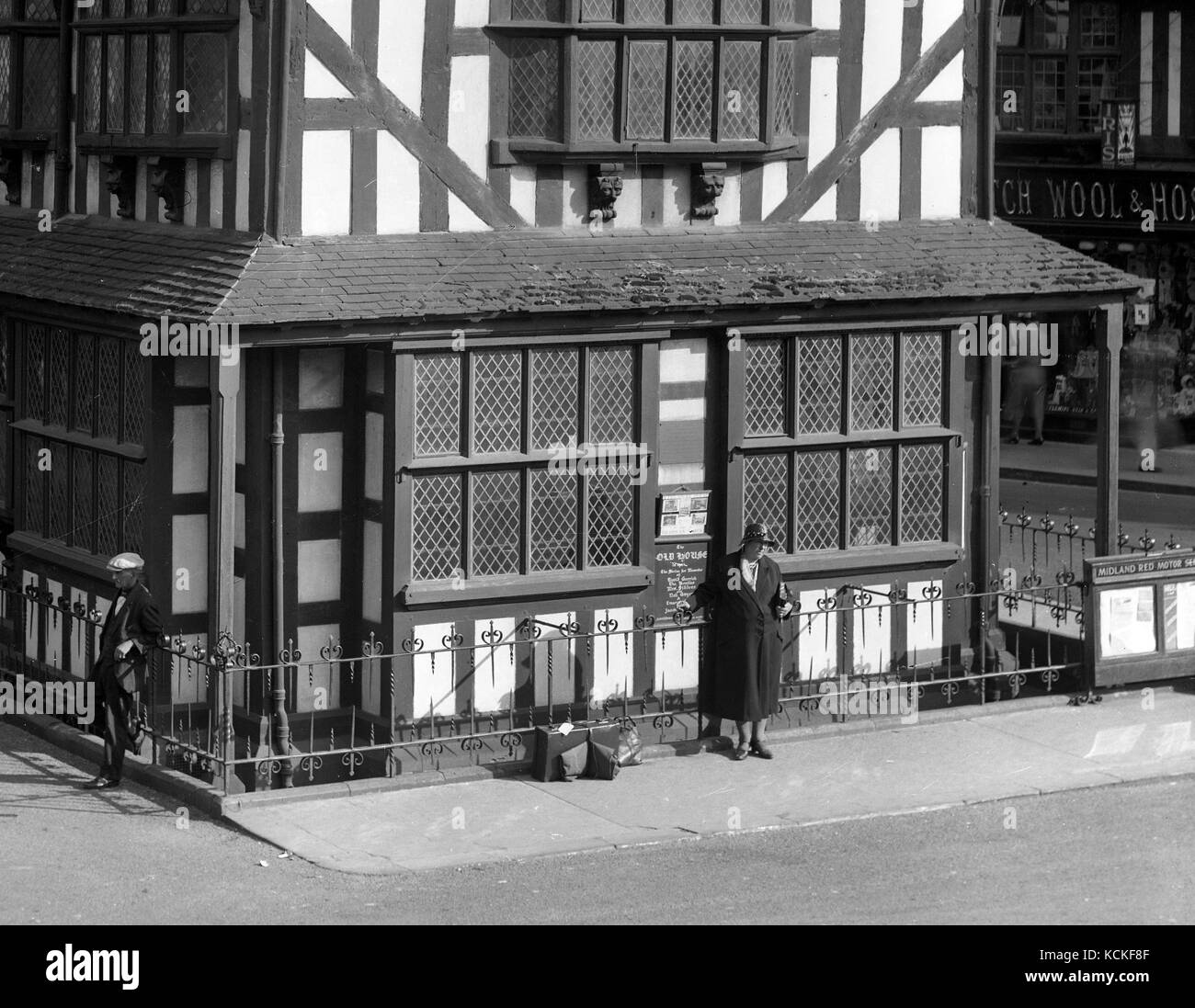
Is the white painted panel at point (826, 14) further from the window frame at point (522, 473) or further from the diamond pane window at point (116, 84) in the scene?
the diamond pane window at point (116, 84)

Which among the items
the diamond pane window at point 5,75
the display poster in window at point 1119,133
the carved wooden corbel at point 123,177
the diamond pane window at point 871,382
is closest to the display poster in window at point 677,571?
the diamond pane window at point 871,382

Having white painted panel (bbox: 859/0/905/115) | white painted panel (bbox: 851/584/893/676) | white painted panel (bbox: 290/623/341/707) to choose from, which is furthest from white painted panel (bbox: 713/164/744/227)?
white painted panel (bbox: 290/623/341/707)

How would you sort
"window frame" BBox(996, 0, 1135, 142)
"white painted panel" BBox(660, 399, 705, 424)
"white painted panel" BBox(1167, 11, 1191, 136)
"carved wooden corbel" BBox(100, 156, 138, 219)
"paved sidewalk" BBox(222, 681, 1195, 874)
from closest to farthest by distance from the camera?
"paved sidewalk" BBox(222, 681, 1195, 874) → "white painted panel" BBox(660, 399, 705, 424) → "carved wooden corbel" BBox(100, 156, 138, 219) → "white painted panel" BBox(1167, 11, 1191, 136) → "window frame" BBox(996, 0, 1135, 142)

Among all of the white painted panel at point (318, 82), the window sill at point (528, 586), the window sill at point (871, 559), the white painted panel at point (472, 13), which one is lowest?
the window sill at point (528, 586)

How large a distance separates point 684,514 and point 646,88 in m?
3.05

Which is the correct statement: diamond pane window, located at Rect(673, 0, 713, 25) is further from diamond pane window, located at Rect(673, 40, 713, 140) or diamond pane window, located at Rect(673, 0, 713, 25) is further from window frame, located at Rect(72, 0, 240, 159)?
window frame, located at Rect(72, 0, 240, 159)

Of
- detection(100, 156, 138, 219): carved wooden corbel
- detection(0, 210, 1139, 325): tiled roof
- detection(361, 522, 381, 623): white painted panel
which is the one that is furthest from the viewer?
detection(100, 156, 138, 219): carved wooden corbel

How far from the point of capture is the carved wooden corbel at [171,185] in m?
17.6

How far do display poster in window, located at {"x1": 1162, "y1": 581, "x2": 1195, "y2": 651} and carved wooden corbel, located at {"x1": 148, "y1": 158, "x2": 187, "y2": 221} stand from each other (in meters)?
7.89

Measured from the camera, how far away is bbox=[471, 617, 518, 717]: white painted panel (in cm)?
1703

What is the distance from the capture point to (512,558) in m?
17.2

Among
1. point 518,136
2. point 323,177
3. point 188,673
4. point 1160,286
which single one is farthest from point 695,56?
point 1160,286

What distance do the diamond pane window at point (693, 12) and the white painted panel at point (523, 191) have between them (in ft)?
5.04

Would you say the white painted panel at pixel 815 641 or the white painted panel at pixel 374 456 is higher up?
the white painted panel at pixel 374 456
